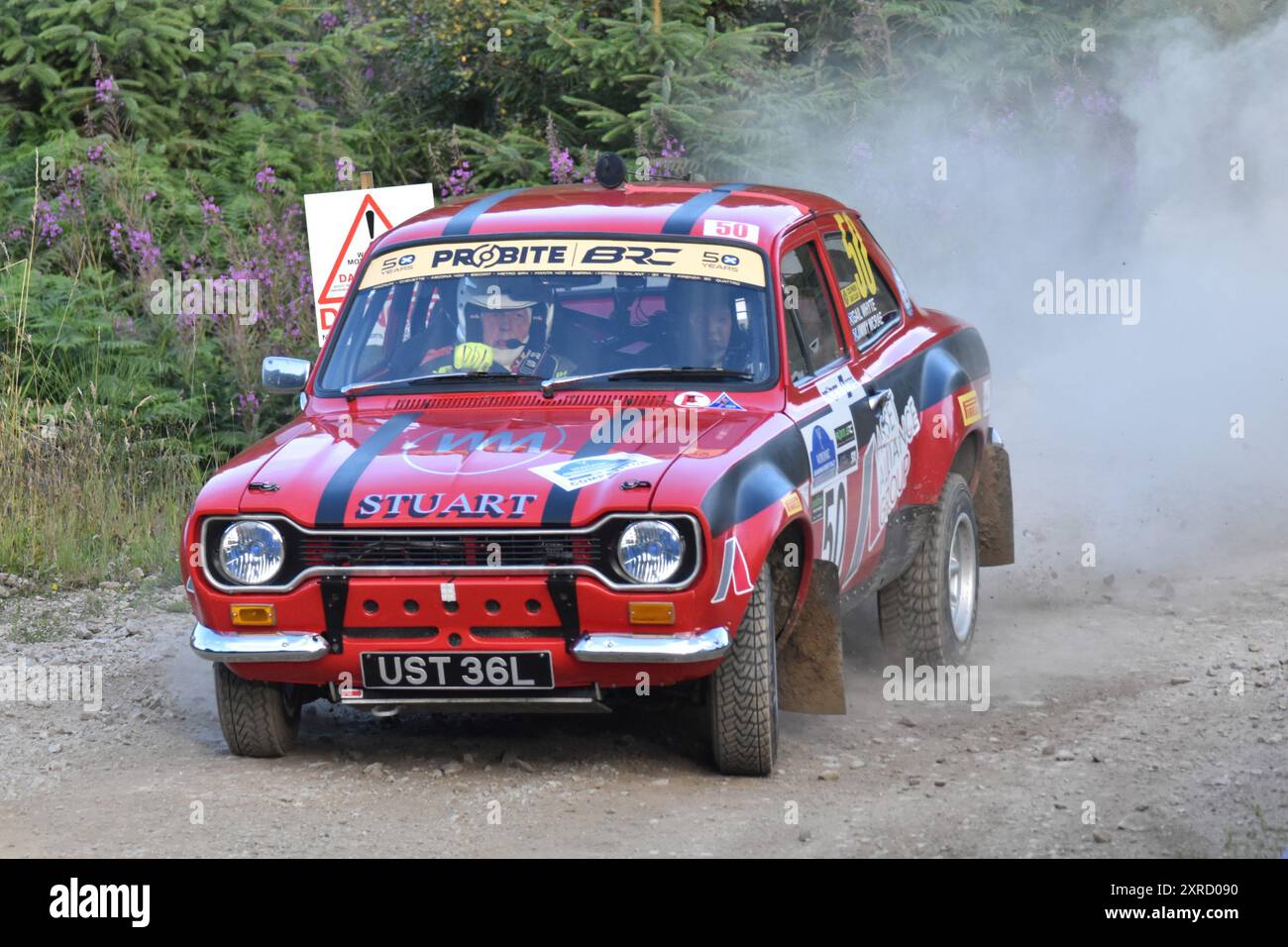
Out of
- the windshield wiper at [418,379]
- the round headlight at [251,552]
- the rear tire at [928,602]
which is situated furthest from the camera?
the rear tire at [928,602]

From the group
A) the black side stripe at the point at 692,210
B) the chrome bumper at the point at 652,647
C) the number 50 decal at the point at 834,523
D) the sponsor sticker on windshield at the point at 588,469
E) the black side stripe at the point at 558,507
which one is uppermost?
the black side stripe at the point at 692,210

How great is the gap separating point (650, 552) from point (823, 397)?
134cm

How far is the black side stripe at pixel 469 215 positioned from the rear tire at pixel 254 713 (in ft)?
6.02

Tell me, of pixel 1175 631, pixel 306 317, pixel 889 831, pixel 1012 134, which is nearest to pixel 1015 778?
pixel 889 831

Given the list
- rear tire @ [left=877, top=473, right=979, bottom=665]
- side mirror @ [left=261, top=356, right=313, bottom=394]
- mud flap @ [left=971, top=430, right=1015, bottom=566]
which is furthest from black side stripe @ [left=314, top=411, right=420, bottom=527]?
mud flap @ [left=971, top=430, right=1015, bottom=566]

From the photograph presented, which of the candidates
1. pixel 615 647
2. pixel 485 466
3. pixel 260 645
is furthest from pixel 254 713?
pixel 615 647

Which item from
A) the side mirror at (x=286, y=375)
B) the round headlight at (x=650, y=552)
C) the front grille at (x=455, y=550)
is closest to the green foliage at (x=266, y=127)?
the side mirror at (x=286, y=375)

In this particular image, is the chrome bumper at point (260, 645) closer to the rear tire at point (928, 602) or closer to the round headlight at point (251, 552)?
the round headlight at point (251, 552)

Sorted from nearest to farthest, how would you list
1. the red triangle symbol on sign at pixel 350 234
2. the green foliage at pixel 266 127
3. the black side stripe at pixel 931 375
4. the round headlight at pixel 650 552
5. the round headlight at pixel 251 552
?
the round headlight at pixel 650 552 < the round headlight at pixel 251 552 < the black side stripe at pixel 931 375 < the red triangle symbol on sign at pixel 350 234 < the green foliage at pixel 266 127

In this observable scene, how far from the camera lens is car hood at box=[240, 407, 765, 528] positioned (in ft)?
19.2

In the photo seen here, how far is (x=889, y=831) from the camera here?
18.9 feet

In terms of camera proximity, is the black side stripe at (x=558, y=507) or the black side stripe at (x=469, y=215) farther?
the black side stripe at (x=469, y=215)

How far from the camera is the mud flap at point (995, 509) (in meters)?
8.91

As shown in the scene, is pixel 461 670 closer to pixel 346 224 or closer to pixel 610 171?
pixel 610 171
